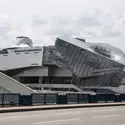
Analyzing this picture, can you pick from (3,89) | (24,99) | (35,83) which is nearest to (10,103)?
(24,99)

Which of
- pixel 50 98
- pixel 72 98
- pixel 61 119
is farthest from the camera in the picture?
pixel 72 98

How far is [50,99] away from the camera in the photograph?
32312 millimetres

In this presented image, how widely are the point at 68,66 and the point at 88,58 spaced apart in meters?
7.14

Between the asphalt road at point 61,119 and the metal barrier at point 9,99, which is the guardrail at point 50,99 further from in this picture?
the asphalt road at point 61,119

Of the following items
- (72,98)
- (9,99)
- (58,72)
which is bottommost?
(9,99)

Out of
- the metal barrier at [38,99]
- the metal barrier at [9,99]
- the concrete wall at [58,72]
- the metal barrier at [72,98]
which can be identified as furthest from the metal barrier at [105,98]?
the concrete wall at [58,72]

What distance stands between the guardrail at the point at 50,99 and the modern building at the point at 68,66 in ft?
189

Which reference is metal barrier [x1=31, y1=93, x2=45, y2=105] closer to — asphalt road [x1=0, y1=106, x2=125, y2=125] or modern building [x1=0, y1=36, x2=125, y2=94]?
asphalt road [x1=0, y1=106, x2=125, y2=125]

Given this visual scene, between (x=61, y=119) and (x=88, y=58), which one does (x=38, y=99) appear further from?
(x=88, y=58)

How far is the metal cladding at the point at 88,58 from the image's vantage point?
331 feet

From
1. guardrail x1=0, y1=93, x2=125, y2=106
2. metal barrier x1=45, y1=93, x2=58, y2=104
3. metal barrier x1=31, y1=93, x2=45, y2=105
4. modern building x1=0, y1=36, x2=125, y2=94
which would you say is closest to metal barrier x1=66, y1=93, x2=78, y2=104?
guardrail x1=0, y1=93, x2=125, y2=106

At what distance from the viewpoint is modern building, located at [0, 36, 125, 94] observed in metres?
101

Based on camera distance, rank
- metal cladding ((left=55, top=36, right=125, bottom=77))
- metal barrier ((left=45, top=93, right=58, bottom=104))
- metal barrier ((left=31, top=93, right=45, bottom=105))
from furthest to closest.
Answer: metal cladding ((left=55, top=36, right=125, bottom=77))
metal barrier ((left=45, top=93, right=58, bottom=104))
metal barrier ((left=31, top=93, right=45, bottom=105))

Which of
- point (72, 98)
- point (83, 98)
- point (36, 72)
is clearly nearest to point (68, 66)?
point (36, 72)
